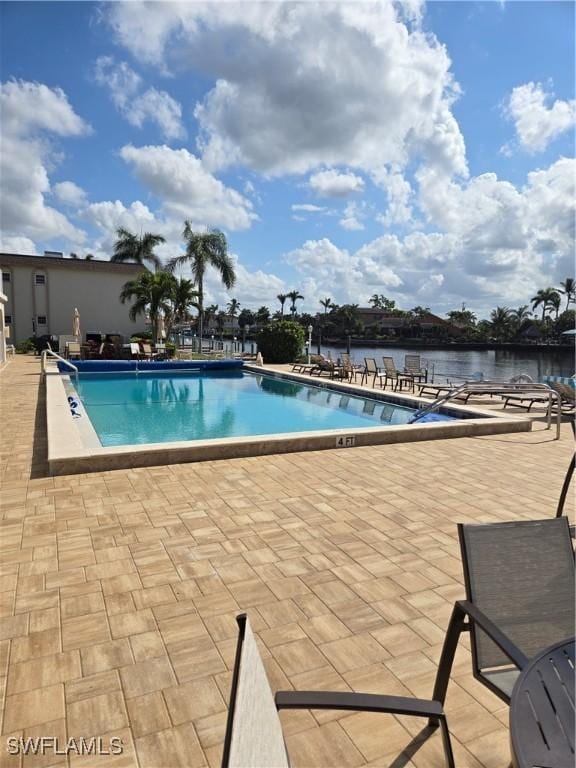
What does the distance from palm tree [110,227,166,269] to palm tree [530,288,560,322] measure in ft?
185

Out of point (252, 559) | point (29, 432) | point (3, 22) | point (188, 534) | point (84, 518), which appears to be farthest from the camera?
point (29, 432)

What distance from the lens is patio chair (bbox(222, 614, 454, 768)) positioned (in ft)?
2.95

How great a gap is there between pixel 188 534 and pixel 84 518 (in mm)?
961

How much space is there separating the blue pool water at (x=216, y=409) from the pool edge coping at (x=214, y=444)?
85 cm

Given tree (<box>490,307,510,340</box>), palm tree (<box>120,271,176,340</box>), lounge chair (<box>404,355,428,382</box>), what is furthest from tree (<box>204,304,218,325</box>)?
lounge chair (<box>404,355,428,382</box>)

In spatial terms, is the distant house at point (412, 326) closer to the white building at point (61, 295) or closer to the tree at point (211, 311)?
the tree at point (211, 311)

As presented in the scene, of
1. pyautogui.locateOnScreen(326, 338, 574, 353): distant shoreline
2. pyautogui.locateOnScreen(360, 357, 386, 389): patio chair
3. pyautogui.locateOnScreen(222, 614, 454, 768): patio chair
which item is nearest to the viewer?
pyautogui.locateOnScreen(222, 614, 454, 768): patio chair

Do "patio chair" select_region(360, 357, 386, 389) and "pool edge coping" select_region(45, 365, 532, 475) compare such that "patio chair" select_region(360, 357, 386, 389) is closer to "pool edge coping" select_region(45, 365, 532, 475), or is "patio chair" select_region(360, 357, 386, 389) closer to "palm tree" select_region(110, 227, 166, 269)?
"pool edge coping" select_region(45, 365, 532, 475)

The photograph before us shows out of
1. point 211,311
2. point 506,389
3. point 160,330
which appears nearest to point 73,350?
point 160,330

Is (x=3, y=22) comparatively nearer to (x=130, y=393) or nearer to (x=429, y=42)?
(x=429, y=42)

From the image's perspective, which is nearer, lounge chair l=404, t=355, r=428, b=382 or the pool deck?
the pool deck

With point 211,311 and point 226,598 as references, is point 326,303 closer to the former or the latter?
point 211,311

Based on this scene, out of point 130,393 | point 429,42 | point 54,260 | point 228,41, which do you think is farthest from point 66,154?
point 54,260

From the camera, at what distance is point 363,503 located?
14.5ft
